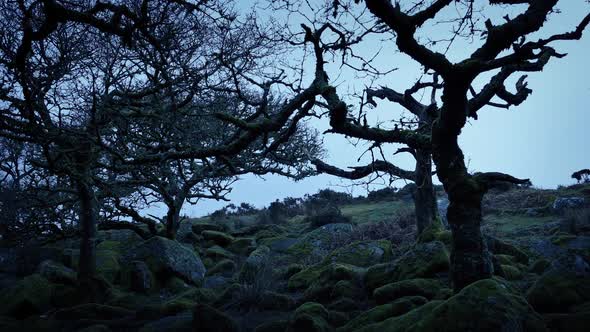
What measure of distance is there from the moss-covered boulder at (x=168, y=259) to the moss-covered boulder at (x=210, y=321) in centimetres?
608

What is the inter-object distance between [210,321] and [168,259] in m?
6.44

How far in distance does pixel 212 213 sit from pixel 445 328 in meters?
33.1

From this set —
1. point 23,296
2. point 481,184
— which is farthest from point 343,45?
point 23,296

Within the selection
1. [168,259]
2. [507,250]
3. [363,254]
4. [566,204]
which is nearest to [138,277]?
[168,259]

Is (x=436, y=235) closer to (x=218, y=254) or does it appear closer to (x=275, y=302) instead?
(x=275, y=302)

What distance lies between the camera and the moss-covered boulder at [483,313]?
430cm

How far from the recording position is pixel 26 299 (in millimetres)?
9930

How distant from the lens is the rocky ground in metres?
4.93

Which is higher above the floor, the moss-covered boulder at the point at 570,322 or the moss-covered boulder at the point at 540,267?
the moss-covered boulder at the point at 540,267

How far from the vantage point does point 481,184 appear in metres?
6.28

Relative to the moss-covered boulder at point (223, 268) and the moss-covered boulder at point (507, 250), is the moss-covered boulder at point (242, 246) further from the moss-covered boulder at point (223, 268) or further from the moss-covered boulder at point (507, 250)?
the moss-covered boulder at point (507, 250)

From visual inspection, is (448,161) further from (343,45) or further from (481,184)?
(343,45)

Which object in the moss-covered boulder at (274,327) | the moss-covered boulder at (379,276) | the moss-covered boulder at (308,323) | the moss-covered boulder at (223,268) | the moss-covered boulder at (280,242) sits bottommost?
the moss-covered boulder at (274,327)

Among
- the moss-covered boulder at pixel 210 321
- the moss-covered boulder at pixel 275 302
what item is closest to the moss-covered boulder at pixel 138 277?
the moss-covered boulder at pixel 275 302
